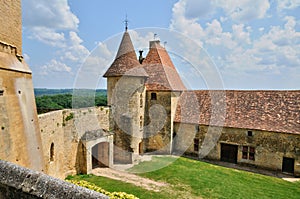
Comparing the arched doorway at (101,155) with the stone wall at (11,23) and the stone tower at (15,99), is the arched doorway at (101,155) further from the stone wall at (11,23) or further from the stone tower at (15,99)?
the stone wall at (11,23)

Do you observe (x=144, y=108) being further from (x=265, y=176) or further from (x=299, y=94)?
(x=299, y=94)

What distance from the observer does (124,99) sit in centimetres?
1502

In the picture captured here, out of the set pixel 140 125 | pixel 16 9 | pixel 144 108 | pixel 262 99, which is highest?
pixel 16 9

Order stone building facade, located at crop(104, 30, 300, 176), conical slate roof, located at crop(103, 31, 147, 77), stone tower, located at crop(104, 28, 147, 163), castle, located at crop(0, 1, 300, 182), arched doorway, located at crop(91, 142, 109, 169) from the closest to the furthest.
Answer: castle, located at crop(0, 1, 300, 182)
arched doorway, located at crop(91, 142, 109, 169)
stone building facade, located at crop(104, 30, 300, 176)
conical slate roof, located at crop(103, 31, 147, 77)
stone tower, located at crop(104, 28, 147, 163)

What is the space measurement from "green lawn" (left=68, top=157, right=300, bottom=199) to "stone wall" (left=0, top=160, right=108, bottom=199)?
8578mm

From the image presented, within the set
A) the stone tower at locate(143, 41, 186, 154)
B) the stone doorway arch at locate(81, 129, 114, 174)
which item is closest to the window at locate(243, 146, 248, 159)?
the stone tower at locate(143, 41, 186, 154)

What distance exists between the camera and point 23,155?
5.50 metres

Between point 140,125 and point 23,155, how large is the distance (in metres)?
11.3

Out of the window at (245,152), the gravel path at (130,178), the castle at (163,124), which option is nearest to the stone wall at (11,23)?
the castle at (163,124)

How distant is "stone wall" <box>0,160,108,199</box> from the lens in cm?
230

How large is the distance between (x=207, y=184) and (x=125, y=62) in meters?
9.75

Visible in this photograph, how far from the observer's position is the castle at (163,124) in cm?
1209

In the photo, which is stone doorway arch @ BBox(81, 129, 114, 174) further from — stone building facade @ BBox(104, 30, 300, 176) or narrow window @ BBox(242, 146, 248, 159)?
narrow window @ BBox(242, 146, 248, 159)

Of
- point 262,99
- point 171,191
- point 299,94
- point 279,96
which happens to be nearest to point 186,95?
point 262,99
